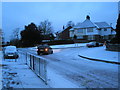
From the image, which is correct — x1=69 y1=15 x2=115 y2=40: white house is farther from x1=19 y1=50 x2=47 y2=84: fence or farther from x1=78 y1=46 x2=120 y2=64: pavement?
x1=19 y1=50 x2=47 y2=84: fence

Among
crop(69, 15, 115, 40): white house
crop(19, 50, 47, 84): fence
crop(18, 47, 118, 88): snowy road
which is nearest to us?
crop(18, 47, 118, 88): snowy road

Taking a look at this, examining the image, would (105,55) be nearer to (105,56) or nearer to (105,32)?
(105,56)

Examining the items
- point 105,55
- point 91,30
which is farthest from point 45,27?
point 105,55

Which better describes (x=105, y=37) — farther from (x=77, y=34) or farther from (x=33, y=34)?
(x=33, y=34)

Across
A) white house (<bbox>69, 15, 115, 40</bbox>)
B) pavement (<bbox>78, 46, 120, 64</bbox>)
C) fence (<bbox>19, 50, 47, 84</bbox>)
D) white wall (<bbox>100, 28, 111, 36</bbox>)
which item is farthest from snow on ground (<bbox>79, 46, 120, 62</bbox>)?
white wall (<bbox>100, 28, 111, 36</bbox>)

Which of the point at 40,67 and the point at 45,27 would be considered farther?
the point at 45,27

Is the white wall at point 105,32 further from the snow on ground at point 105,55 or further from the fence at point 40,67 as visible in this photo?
the fence at point 40,67

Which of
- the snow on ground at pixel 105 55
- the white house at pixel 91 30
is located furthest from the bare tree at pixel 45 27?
the snow on ground at pixel 105 55

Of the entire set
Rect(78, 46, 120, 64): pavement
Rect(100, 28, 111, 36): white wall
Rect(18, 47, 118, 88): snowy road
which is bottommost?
Rect(18, 47, 118, 88): snowy road

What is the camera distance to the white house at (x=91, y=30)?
65.7 m

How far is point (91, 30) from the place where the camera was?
6619cm

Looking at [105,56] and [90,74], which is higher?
[105,56]

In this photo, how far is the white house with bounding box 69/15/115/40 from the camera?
65688 millimetres

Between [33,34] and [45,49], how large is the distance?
115 ft
